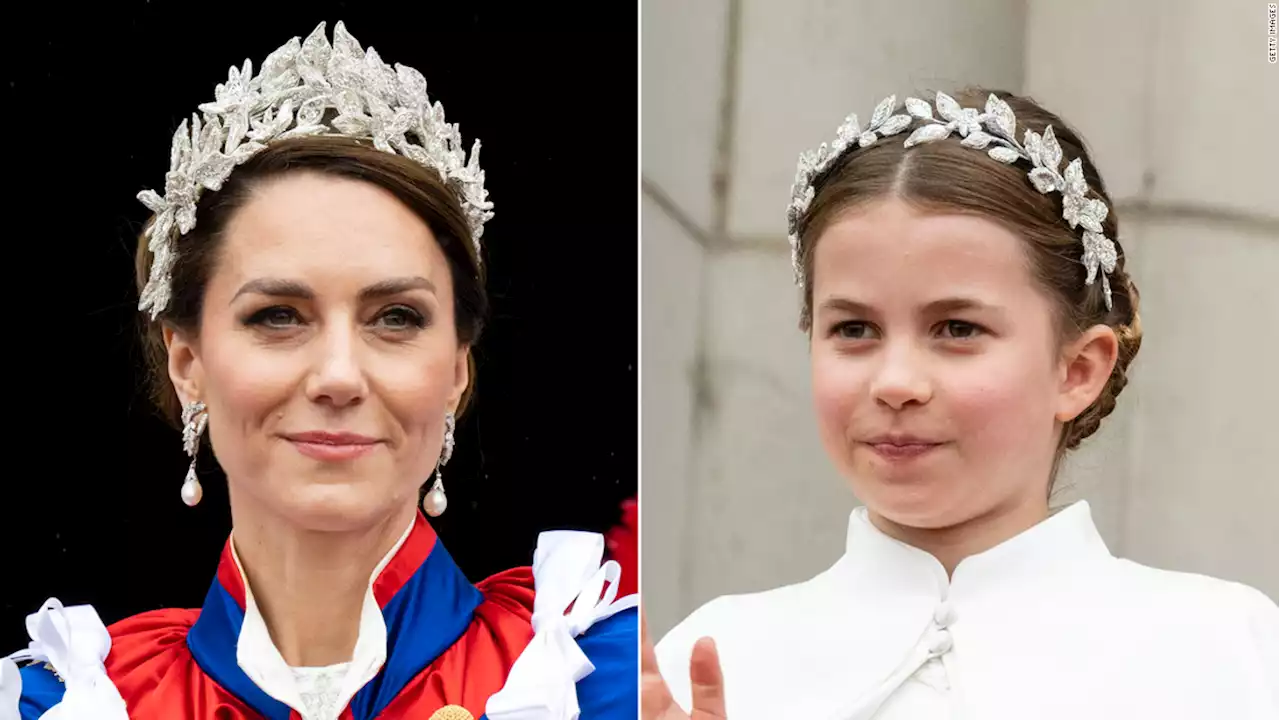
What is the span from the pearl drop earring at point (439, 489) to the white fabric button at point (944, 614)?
29.2 inches

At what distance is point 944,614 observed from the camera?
7.30 feet

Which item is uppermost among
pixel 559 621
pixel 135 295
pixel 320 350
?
pixel 135 295

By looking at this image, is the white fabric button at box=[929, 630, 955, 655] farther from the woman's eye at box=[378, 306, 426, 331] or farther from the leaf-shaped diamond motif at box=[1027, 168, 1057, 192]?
the woman's eye at box=[378, 306, 426, 331]

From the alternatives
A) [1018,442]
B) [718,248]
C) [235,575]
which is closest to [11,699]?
[235,575]

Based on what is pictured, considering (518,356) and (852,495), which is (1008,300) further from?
(518,356)

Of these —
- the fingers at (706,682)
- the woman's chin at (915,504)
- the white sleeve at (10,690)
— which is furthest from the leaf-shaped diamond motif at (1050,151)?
the white sleeve at (10,690)

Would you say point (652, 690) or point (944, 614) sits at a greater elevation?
point (944, 614)

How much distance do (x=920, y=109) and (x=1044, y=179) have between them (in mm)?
199

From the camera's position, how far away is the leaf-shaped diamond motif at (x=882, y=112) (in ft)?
7.61

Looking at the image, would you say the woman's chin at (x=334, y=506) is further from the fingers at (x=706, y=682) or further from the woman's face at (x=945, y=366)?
the woman's face at (x=945, y=366)

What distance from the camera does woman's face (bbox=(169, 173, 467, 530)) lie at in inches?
90.8

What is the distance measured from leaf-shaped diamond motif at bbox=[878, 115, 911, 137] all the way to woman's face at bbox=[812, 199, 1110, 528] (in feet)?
0.40

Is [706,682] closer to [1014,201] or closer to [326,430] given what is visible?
[326,430]

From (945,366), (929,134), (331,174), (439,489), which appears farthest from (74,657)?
(929,134)
